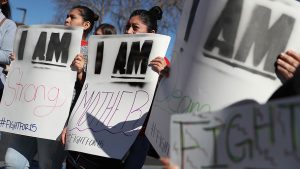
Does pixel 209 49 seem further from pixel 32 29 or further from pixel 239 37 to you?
pixel 32 29

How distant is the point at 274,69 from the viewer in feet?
6.13

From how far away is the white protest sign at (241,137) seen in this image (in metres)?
1.33

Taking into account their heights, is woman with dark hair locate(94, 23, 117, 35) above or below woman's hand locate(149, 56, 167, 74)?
above

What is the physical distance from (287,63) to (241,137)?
1.54 ft

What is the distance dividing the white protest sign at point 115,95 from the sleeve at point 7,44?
0.83 meters

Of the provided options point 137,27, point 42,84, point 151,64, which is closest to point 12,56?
point 42,84

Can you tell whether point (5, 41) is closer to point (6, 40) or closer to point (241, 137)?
point (6, 40)

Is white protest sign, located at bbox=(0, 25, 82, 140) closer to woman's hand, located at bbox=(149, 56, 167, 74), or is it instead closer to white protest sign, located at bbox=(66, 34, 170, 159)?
white protest sign, located at bbox=(66, 34, 170, 159)

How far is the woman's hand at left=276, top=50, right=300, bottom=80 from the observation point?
5.95 ft

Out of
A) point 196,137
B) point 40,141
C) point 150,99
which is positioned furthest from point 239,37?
point 40,141

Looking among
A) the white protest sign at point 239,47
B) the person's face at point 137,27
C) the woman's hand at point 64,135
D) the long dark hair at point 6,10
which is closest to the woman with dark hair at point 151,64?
the person's face at point 137,27

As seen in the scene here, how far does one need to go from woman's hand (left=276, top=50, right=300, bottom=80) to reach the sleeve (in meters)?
2.20

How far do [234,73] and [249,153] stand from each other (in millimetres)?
469

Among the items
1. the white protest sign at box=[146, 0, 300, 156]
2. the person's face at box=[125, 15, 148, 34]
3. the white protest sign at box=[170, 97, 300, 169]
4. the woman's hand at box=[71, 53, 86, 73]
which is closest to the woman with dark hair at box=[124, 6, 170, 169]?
the person's face at box=[125, 15, 148, 34]
